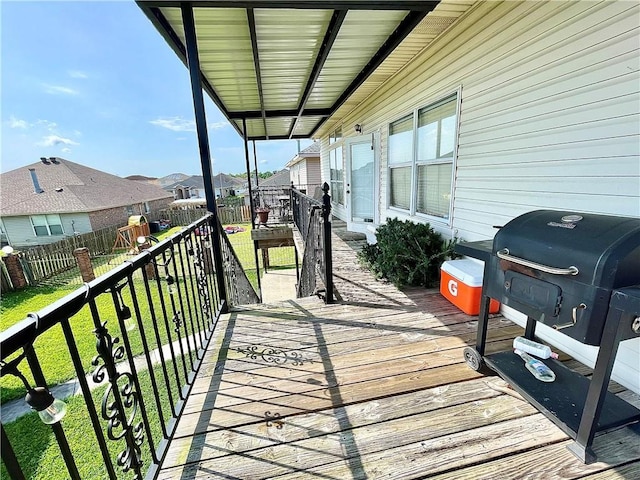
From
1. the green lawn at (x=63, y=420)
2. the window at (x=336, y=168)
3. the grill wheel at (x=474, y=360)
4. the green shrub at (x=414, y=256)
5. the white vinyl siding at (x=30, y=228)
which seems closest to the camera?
the grill wheel at (x=474, y=360)

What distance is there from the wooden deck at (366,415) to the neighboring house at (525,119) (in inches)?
32.1

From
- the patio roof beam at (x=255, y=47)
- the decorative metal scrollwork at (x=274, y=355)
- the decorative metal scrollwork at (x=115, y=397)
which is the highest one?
the patio roof beam at (x=255, y=47)

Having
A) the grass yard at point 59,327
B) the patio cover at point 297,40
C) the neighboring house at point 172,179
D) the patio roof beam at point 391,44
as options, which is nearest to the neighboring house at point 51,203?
the grass yard at point 59,327

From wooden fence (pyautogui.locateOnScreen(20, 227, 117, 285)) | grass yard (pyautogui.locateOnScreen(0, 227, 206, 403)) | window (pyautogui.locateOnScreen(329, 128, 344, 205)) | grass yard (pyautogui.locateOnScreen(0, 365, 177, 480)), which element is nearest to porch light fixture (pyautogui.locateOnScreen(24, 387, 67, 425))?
grass yard (pyautogui.locateOnScreen(0, 227, 206, 403))

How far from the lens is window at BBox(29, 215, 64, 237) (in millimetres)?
14594

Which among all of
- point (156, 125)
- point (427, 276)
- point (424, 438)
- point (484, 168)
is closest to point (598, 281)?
point (424, 438)

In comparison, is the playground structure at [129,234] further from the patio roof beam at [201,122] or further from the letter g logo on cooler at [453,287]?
the letter g logo on cooler at [453,287]

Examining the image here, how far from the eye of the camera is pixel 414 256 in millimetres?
3332

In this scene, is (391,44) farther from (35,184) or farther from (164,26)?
(35,184)

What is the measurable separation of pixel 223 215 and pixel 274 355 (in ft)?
63.6

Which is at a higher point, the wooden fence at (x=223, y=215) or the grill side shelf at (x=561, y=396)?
the grill side shelf at (x=561, y=396)

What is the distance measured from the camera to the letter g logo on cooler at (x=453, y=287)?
2.74 meters

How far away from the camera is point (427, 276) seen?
3.32m

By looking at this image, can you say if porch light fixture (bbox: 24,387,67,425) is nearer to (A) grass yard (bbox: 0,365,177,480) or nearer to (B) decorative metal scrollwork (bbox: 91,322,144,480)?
(B) decorative metal scrollwork (bbox: 91,322,144,480)
